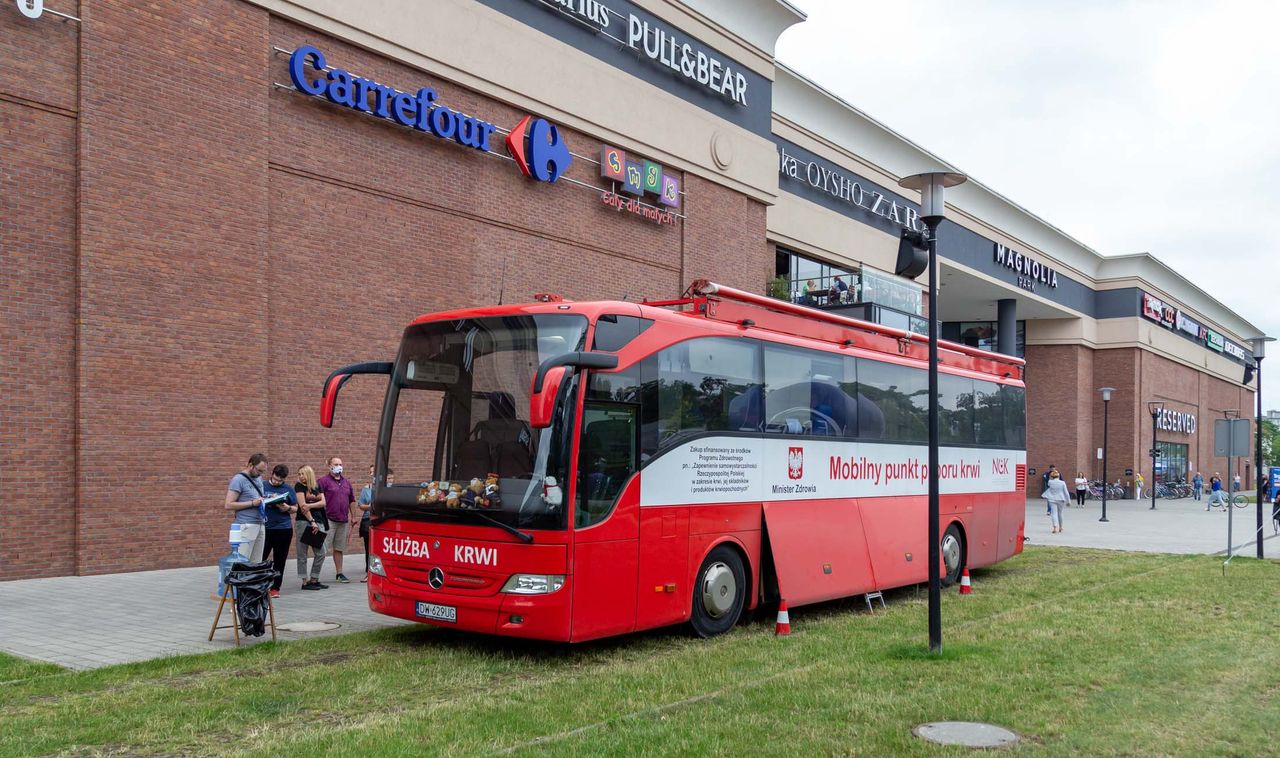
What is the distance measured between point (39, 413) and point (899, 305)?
2619 centimetres

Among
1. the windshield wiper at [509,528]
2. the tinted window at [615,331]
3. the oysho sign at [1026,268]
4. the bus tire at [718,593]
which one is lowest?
the bus tire at [718,593]

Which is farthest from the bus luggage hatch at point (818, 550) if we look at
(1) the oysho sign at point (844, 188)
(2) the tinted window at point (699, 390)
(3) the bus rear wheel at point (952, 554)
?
(1) the oysho sign at point (844, 188)

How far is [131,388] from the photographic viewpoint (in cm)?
1376

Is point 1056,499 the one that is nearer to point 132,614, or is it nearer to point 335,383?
point 335,383

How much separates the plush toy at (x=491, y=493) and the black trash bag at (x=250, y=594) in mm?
2392

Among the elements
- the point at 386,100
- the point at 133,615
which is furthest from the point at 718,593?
the point at 386,100

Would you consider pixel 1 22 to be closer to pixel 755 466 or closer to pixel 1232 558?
pixel 755 466

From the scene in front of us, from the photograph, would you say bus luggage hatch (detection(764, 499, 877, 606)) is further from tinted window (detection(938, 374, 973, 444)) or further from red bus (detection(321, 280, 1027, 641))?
tinted window (detection(938, 374, 973, 444))

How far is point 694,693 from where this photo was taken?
24.4 ft

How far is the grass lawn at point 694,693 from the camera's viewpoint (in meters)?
6.14

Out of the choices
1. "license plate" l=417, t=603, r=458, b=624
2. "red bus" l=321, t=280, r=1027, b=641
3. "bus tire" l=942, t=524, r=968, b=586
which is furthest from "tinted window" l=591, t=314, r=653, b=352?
"bus tire" l=942, t=524, r=968, b=586

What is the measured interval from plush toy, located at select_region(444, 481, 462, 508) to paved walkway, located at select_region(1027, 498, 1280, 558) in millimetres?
15664

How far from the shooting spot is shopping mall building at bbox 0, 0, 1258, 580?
13.2 m

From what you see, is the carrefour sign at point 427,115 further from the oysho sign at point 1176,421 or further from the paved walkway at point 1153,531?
the oysho sign at point 1176,421
